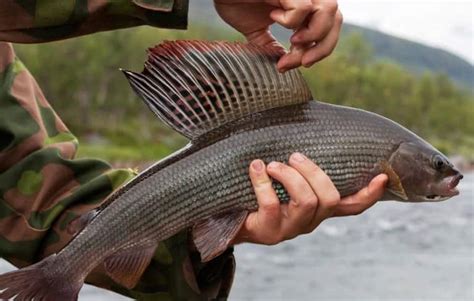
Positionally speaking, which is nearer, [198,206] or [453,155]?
[198,206]

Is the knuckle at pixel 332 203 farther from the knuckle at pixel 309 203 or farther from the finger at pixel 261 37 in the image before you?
the finger at pixel 261 37

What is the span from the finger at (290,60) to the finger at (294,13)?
0.26 feet

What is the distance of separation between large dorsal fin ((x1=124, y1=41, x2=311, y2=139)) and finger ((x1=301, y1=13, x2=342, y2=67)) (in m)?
0.12

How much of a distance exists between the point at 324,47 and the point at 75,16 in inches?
31.6

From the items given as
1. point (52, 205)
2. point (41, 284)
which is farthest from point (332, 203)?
point (52, 205)

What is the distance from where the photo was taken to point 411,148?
280cm

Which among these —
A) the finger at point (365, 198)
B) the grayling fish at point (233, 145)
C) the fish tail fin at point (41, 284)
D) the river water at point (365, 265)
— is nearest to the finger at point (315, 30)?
the grayling fish at point (233, 145)

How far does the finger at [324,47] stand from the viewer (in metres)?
2.83

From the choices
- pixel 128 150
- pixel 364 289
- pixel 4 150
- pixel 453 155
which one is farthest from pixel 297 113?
pixel 453 155

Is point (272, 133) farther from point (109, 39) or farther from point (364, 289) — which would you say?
point (109, 39)

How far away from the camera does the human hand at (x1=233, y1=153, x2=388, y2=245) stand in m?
2.74

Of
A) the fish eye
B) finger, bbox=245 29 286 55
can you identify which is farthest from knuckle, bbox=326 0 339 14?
the fish eye

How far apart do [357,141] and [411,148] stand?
17 cm

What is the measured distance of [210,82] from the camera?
9.14 ft
